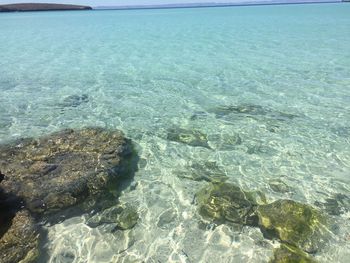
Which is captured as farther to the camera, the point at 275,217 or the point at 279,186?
the point at 279,186

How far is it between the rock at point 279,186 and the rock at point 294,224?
0.75 meters

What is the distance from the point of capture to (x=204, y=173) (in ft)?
25.9

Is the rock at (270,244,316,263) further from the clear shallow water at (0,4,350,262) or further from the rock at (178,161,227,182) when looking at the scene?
the rock at (178,161,227,182)

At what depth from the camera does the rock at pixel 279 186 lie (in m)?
7.20

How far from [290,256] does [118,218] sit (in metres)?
3.24

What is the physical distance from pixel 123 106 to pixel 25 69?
31.6 ft

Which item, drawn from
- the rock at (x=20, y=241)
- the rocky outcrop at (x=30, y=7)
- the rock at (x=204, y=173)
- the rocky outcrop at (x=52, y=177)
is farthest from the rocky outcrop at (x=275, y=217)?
A: the rocky outcrop at (x=30, y=7)

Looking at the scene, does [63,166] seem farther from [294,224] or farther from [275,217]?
[294,224]

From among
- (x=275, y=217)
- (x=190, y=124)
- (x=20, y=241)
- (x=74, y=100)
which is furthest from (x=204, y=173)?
(x=74, y=100)

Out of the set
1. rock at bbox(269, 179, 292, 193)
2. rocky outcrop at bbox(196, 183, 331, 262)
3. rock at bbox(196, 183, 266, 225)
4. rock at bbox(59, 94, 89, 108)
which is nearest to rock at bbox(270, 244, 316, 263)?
rocky outcrop at bbox(196, 183, 331, 262)

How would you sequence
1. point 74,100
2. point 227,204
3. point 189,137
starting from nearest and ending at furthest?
point 227,204 → point 189,137 → point 74,100

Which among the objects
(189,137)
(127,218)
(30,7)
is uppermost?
(127,218)

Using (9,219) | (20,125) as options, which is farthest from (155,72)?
(9,219)

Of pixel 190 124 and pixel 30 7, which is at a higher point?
pixel 190 124
